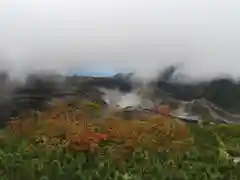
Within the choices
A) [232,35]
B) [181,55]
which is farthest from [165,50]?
[232,35]

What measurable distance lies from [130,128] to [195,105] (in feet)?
0.47

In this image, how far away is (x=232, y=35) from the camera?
99 cm

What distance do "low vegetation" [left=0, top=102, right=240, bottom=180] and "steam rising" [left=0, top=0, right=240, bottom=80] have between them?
0.11 meters

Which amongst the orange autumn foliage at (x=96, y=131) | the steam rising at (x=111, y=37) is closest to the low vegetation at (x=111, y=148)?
the orange autumn foliage at (x=96, y=131)

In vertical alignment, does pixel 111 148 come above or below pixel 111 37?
below

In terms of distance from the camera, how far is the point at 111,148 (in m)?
0.95

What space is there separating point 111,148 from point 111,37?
228mm

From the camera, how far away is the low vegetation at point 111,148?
936 millimetres

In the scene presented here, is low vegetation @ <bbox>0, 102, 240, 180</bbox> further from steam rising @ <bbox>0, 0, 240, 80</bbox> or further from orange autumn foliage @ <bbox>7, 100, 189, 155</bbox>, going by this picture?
steam rising @ <bbox>0, 0, 240, 80</bbox>

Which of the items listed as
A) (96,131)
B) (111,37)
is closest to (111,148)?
(96,131)

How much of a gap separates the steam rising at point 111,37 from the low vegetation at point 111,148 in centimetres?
11

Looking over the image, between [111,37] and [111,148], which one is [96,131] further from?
[111,37]

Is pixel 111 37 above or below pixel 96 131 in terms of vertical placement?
above

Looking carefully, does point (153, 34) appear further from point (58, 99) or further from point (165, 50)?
point (58, 99)
